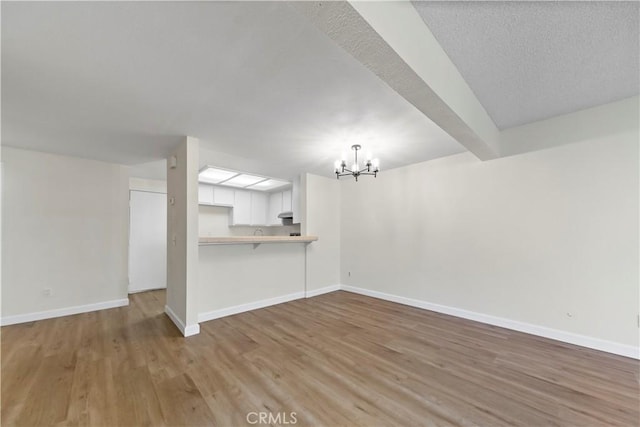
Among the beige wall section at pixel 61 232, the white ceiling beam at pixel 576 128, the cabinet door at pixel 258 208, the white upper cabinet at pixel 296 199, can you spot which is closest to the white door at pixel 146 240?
the beige wall section at pixel 61 232

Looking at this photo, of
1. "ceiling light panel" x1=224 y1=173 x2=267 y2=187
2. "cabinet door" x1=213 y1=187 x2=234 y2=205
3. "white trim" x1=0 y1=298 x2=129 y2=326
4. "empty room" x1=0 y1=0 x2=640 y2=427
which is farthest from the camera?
"cabinet door" x1=213 y1=187 x2=234 y2=205

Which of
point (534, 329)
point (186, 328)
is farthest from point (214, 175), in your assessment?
point (534, 329)

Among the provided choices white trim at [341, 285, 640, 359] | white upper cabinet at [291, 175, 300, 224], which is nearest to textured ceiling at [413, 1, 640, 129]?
white trim at [341, 285, 640, 359]

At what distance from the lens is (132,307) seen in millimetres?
4043

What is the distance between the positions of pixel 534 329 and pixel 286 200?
4804mm

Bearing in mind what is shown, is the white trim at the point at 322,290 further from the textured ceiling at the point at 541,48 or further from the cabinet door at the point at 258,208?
the textured ceiling at the point at 541,48

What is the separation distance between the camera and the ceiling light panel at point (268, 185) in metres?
5.44

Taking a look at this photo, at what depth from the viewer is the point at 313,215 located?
16.1ft

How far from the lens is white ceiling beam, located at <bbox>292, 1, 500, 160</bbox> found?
3.48 feet

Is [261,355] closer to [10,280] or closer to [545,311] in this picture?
[545,311]

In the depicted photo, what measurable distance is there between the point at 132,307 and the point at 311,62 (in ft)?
14.9

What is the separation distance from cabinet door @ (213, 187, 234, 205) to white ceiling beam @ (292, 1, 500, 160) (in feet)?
16.1

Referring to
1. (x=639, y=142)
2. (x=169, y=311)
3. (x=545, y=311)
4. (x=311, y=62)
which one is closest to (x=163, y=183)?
(x=169, y=311)

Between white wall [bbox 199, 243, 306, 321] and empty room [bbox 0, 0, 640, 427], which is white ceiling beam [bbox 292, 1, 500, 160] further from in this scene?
white wall [bbox 199, 243, 306, 321]
